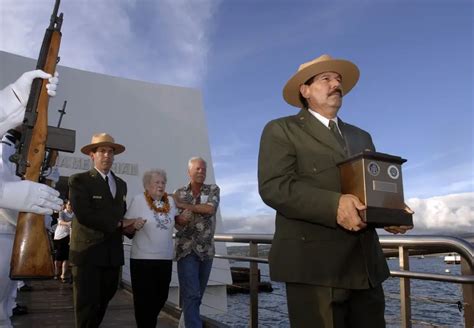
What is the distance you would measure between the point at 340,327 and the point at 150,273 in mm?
1994

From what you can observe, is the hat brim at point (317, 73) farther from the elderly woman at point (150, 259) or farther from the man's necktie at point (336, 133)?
the elderly woman at point (150, 259)

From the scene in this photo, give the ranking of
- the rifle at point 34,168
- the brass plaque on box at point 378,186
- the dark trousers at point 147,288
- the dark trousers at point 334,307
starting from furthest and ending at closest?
the dark trousers at point 147,288 → the rifle at point 34,168 → the dark trousers at point 334,307 → the brass plaque on box at point 378,186

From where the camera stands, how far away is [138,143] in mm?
12859

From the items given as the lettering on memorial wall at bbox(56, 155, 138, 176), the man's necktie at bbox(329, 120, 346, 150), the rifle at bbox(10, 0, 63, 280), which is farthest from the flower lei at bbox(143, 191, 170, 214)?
the lettering on memorial wall at bbox(56, 155, 138, 176)

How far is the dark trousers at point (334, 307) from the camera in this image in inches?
60.9

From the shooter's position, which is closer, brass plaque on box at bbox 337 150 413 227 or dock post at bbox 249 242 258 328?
brass plaque on box at bbox 337 150 413 227

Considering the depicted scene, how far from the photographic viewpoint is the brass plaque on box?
143 cm

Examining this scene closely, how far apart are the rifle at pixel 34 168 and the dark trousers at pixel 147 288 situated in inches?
58.1

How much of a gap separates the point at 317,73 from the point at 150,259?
203cm

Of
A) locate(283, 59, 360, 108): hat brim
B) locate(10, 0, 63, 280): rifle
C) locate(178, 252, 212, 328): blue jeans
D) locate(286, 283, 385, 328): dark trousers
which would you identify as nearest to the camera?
locate(286, 283, 385, 328): dark trousers

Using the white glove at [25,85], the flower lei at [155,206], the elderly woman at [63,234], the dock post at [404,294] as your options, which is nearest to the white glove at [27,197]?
the white glove at [25,85]

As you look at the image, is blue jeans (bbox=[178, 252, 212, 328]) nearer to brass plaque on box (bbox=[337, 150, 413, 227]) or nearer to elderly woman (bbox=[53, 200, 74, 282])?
brass plaque on box (bbox=[337, 150, 413, 227])

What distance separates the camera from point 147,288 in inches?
128

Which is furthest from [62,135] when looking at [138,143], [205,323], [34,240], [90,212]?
[138,143]
